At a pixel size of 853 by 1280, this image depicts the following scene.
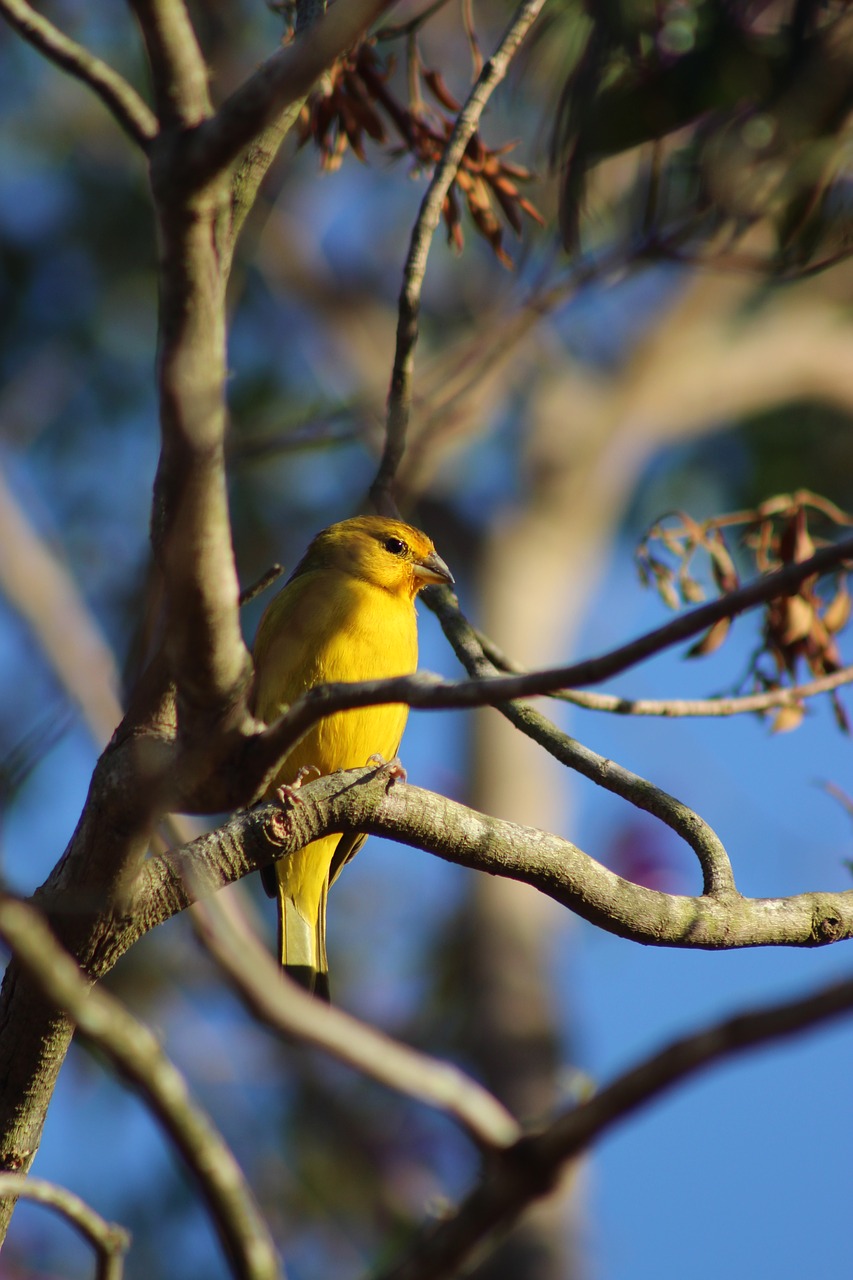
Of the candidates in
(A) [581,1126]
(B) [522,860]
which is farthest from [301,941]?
(A) [581,1126]

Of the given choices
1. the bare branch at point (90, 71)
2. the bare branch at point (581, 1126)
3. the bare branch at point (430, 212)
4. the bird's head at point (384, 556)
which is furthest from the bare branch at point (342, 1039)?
the bird's head at point (384, 556)

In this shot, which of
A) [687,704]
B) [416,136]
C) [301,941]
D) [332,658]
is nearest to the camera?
[687,704]

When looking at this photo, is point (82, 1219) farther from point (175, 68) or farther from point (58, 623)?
point (175, 68)

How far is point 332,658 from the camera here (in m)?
4.06

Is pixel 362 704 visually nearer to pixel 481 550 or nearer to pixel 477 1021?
pixel 477 1021

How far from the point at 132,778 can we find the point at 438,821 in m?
0.66

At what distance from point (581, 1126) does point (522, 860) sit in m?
1.33

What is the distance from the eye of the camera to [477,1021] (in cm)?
1074

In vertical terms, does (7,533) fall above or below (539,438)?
below

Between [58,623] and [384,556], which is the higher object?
[384,556]

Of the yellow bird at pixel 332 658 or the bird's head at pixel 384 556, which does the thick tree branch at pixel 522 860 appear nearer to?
the yellow bird at pixel 332 658

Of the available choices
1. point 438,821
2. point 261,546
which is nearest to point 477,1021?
point 261,546

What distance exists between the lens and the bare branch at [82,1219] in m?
1.81

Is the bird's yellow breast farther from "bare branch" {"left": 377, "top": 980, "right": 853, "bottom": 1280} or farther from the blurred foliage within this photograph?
"bare branch" {"left": 377, "top": 980, "right": 853, "bottom": 1280}
